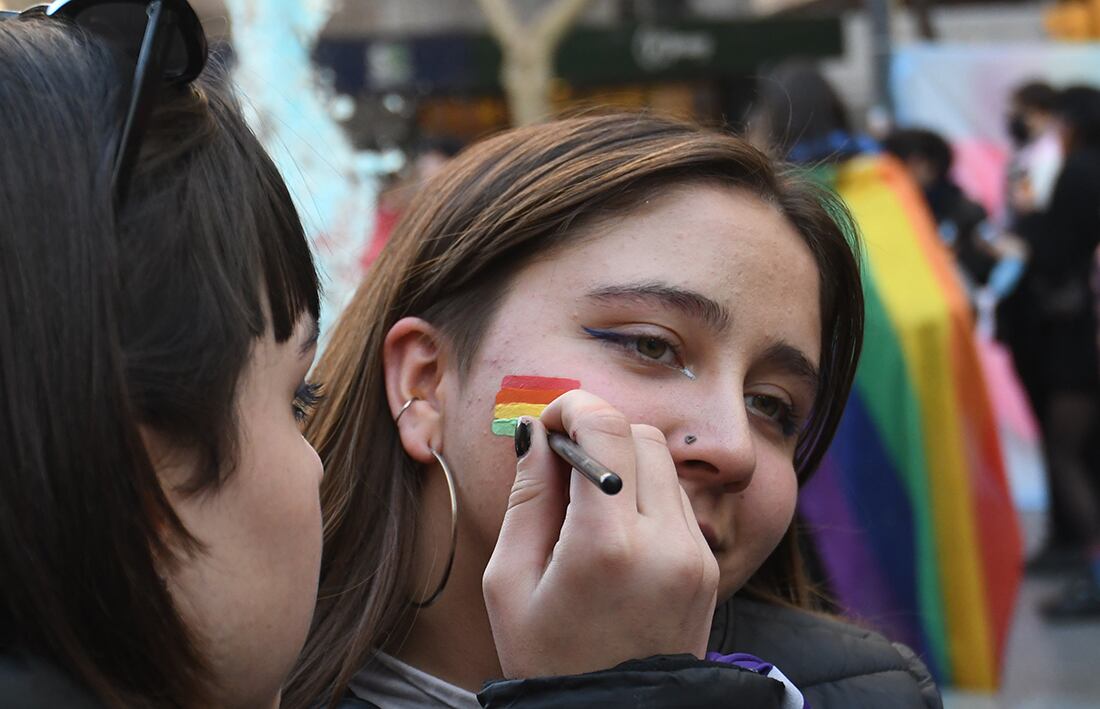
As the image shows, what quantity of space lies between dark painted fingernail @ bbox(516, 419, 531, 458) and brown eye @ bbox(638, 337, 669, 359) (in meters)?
0.20

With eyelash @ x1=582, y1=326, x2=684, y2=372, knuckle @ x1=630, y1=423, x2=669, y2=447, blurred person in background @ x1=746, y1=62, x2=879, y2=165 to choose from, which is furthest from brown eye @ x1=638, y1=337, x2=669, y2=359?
blurred person in background @ x1=746, y1=62, x2=879, y2=165

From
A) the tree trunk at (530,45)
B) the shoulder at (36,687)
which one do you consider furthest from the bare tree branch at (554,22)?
the shoulder at (36,687)

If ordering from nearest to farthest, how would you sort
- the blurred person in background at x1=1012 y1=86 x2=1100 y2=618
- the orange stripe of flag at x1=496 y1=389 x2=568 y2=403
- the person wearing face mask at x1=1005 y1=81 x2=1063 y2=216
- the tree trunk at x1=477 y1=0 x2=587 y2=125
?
the orange stripe of flag at x1=496 y1=389 x2=568 y2=403 < the blurred person in background at x1=1012 y1=86 x2=1100 y2=618 < the person wearing face mask at x1=1005 y1=81 x2=1063 y2=216 < the tree trunk at x1=477 y1=0 x2=587 y2=125

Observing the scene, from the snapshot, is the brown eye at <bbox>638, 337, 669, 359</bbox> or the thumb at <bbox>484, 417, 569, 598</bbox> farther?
the brown eye at <bbox>638, 337, 669, 359</bbox>

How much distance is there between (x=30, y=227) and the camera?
37.6 inches

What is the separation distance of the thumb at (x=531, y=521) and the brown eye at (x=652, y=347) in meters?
0.24

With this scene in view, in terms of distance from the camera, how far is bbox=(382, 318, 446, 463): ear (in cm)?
162

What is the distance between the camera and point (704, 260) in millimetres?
1567

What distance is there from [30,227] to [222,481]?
0.23 metres

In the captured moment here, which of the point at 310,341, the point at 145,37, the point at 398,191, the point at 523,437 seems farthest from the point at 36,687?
the point at 398,191

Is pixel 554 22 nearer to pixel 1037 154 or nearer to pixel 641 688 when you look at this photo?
pixel 1037 154

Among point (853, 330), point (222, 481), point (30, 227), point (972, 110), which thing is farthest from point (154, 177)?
point (972, 110)

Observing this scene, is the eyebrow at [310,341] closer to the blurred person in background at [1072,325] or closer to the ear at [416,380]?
the ear at [416,380]

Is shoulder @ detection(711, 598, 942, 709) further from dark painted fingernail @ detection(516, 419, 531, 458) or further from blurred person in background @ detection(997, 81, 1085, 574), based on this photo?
blurred person in background @ detection(997, 81, 1085, 574)
